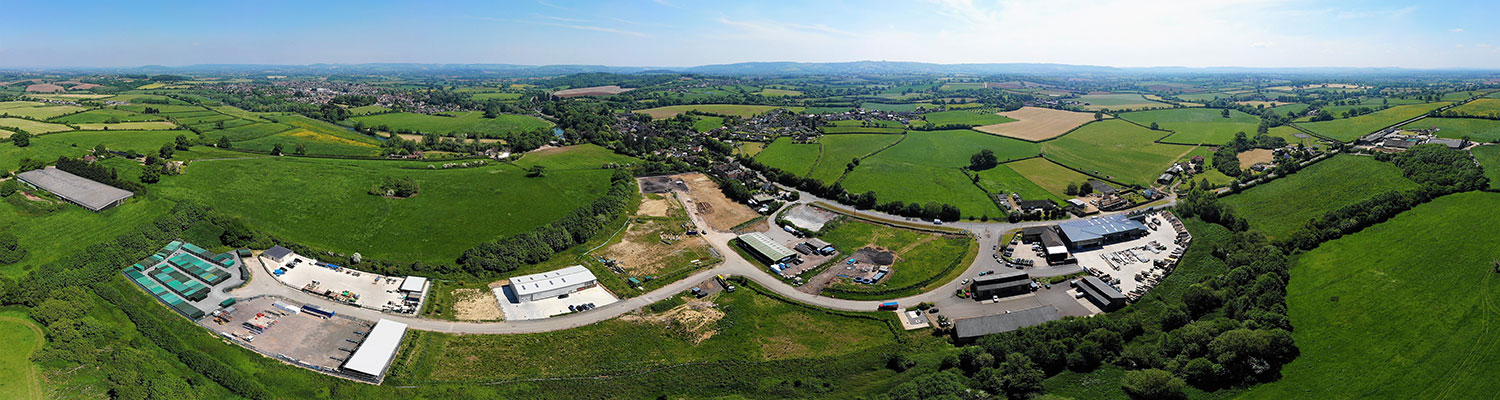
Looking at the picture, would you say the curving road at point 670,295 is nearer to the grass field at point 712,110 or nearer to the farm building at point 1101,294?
the farm building at point 1101,294

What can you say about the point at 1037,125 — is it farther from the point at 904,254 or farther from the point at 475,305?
the point at 475,305

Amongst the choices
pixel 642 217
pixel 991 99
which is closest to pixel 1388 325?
pixel 642 217

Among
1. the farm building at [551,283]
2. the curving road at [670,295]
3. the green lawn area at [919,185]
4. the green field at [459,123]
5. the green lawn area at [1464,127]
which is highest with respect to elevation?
the green lawn area at [1464,127]

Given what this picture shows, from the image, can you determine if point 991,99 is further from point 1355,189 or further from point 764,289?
point 764,289

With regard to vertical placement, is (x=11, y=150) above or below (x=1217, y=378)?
above

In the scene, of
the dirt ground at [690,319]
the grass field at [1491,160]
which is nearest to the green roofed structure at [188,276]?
the dirt ground at [690,319]

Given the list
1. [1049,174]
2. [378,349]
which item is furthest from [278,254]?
[1049,174]
